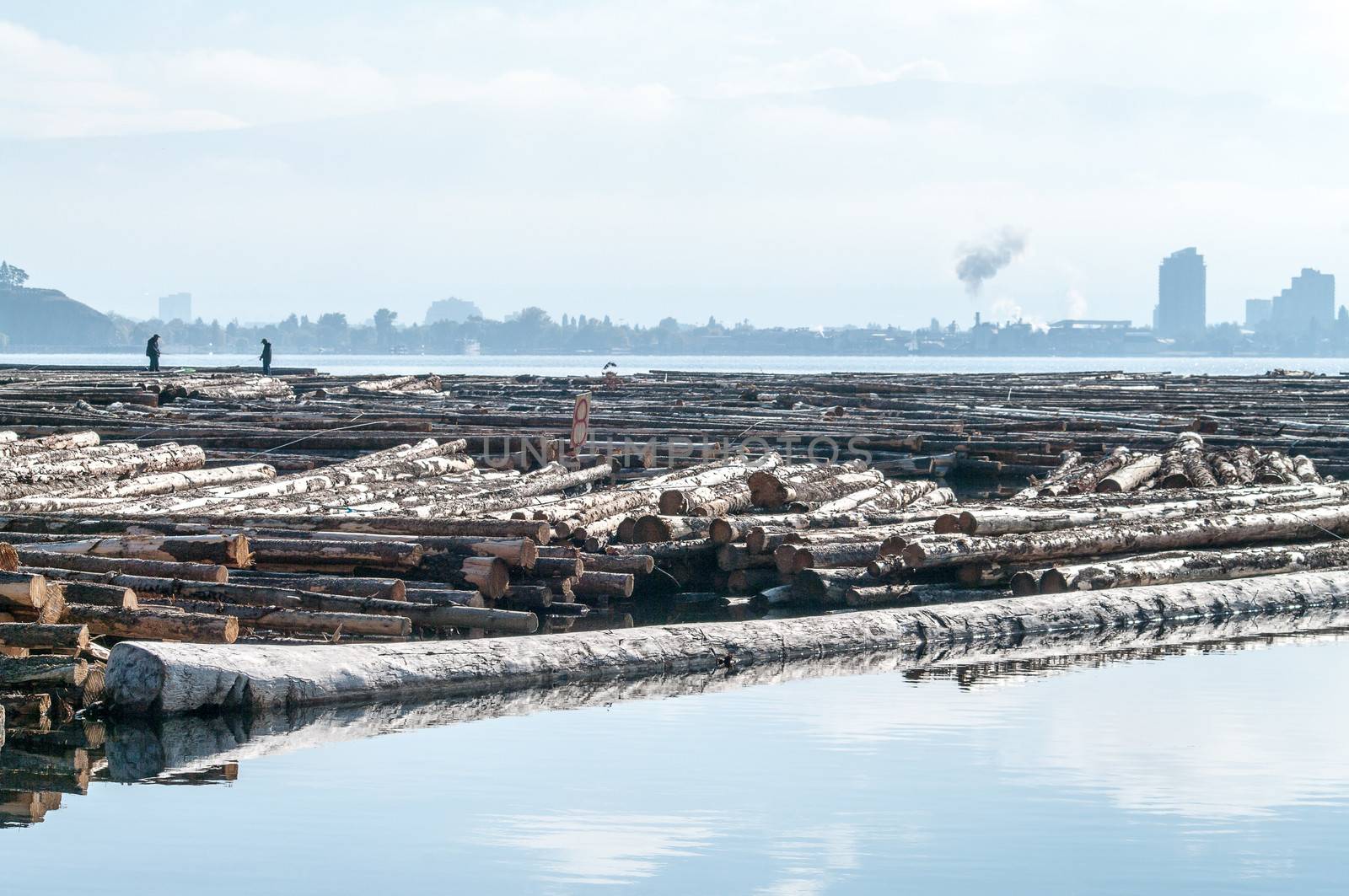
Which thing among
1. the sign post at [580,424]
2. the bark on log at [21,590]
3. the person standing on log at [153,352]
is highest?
the person standing on log at [153,352]

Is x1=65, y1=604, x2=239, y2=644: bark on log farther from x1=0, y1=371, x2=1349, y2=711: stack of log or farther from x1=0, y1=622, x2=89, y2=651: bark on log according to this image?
x1=0, y1=622, x2=89, y2=651: bark on log

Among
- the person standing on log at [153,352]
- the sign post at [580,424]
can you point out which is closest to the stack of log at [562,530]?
the sign post at [580,424]

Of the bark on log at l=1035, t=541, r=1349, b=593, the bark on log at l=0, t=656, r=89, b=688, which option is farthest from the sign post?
the bark on log at l=0, t=656, r=89, b=688

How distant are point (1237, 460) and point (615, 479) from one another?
743cm

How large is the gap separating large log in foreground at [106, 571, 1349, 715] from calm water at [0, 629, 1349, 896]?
1.01 feet

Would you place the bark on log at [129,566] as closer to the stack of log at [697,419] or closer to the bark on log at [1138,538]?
the bark on log at [1138,538]

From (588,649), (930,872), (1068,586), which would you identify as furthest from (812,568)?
(930,872)

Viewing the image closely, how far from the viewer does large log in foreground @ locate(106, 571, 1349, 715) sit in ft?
28.1

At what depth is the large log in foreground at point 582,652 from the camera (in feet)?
28.1

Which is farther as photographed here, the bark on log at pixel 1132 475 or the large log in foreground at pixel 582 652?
the bark on log at pixel 1132 475

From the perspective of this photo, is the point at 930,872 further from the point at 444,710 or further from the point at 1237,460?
the point at 1237,460

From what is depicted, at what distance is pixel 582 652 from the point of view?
9.75 m

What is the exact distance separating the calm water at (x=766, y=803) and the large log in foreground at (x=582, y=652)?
307mm

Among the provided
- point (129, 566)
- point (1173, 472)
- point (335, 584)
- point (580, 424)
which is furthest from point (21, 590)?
point (1173, 472)
